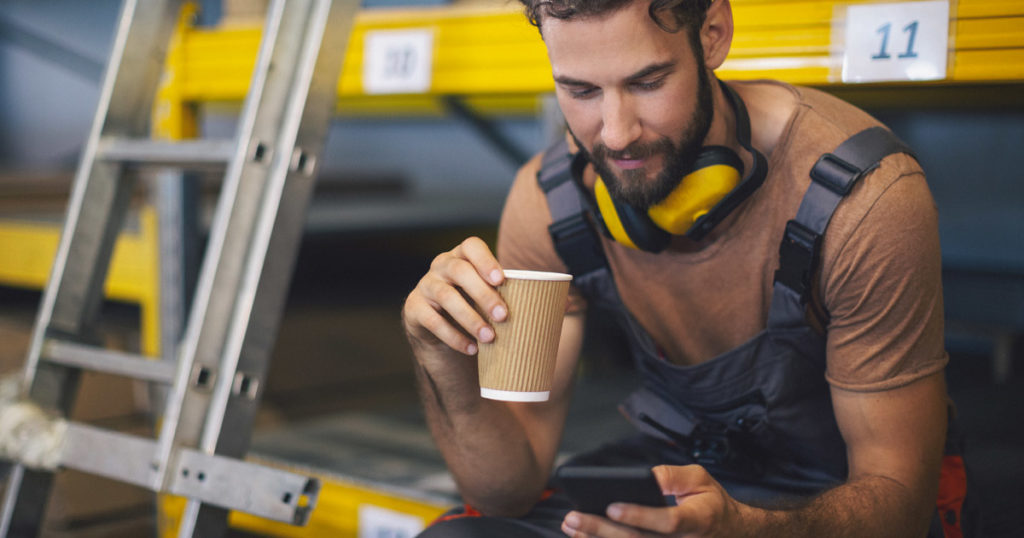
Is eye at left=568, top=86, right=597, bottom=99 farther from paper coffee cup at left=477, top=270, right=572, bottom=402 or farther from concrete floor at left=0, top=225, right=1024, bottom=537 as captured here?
concrete floor at left=0, top=225, right=1024, bottom=537

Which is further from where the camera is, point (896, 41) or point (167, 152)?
point (167, 152)

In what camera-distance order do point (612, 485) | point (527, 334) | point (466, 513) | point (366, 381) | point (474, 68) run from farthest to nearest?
point (366, 381) → point (474, 68) → point (466, 513) → point (527, 334) → point (612, 485)

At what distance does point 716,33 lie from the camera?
3.66 feet

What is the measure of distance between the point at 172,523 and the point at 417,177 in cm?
263

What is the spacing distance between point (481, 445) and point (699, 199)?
43cm

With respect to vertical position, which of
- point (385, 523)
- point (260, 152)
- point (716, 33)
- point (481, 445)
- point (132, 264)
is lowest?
point (385, 523)

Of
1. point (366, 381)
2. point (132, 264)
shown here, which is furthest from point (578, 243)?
point (366, 381)

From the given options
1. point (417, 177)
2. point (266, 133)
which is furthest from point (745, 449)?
point (417, 177)

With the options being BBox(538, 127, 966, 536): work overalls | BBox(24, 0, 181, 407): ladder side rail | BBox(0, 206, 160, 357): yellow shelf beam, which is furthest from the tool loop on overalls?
BBox(0, 206, 160, 357): yellow shelf beam

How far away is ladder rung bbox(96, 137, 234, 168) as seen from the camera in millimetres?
1507

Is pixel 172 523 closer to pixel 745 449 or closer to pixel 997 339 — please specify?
pixel 745 449

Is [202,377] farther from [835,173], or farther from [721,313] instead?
[835,173]

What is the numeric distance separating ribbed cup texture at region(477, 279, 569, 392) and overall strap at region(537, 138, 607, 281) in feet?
1.12

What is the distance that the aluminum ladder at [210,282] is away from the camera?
4.47ft
